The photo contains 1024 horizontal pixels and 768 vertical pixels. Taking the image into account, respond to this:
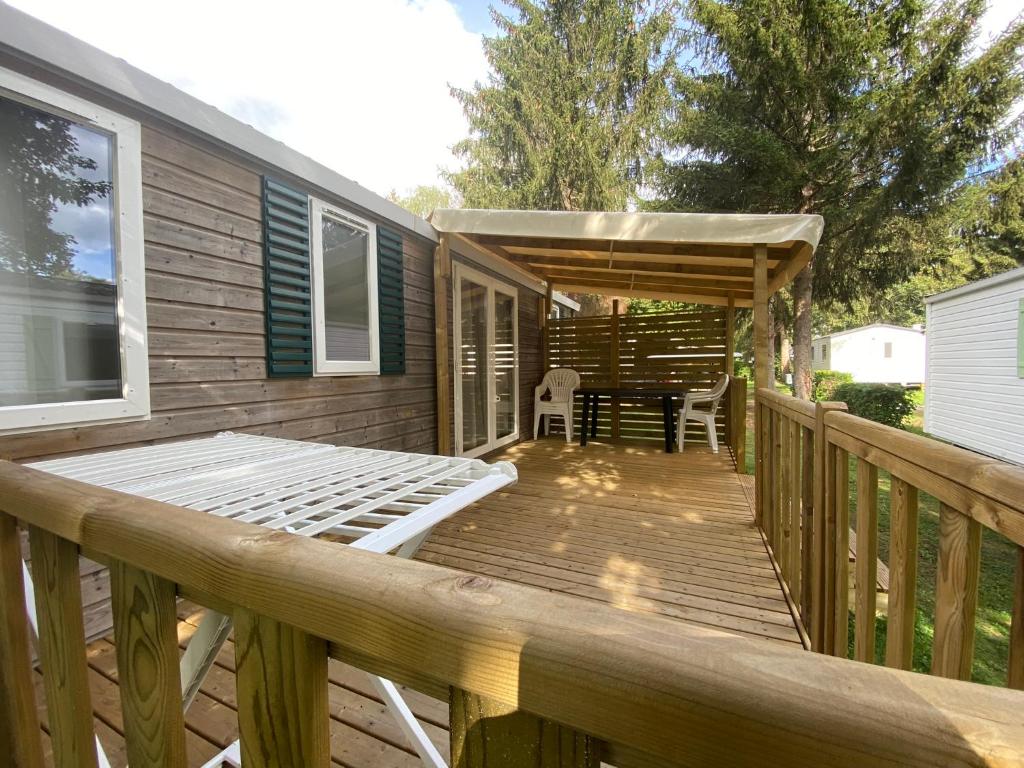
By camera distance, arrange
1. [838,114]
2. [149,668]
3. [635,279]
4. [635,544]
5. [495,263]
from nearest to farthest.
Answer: [149,668], [635,544], [495,263], [635,279], [838,114]

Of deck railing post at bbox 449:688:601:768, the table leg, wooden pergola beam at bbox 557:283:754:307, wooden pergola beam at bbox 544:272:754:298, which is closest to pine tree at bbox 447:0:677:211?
wooden pergola beam at bbox 557:283:754:307

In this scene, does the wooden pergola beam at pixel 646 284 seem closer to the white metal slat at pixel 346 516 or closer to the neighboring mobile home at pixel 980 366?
the neighboring mobile home at pixel 980 366

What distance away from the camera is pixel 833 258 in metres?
10.1

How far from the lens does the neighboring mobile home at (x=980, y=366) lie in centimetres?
662

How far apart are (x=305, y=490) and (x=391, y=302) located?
8.70 ft

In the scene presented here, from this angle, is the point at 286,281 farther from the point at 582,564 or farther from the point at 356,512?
the point at 582,564

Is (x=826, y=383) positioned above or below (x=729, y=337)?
below

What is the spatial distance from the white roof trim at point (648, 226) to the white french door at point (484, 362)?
0.87 meters

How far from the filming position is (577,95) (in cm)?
1091

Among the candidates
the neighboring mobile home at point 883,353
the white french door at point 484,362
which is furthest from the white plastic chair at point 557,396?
the neighboring mobile home at point 883,353

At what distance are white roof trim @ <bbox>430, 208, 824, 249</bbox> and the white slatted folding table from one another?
2679mm

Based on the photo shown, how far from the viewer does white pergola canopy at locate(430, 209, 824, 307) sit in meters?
3.48

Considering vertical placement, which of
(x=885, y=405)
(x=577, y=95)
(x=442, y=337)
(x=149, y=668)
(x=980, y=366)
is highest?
(x=577, y=95)

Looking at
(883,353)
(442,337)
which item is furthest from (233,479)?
(883,353)
